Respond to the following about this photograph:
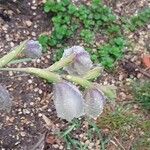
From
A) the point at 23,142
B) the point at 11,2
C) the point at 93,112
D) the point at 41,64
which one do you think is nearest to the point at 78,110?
the point at 93,112

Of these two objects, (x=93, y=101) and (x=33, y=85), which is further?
(x=33, y=85)

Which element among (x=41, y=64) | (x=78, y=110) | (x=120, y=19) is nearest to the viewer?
(x=78, y=110)

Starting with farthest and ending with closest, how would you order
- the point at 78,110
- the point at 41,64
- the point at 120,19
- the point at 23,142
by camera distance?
the point at 120,19
the point at 41,64
the point at 23,142
the point at 78,110

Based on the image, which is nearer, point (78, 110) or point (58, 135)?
point (78, 110)

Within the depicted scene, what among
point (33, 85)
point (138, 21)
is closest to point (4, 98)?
point (33, 85)

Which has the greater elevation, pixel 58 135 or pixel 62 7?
pixel 62 7

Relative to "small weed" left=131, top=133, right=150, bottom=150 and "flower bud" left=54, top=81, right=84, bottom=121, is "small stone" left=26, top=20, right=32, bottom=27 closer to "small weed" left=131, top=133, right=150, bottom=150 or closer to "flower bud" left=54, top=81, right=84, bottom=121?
"small weed" left=131, top=133, right=150, bottom=150

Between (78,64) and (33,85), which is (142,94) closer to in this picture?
(33,85)

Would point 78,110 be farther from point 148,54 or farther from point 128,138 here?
point 148,54
